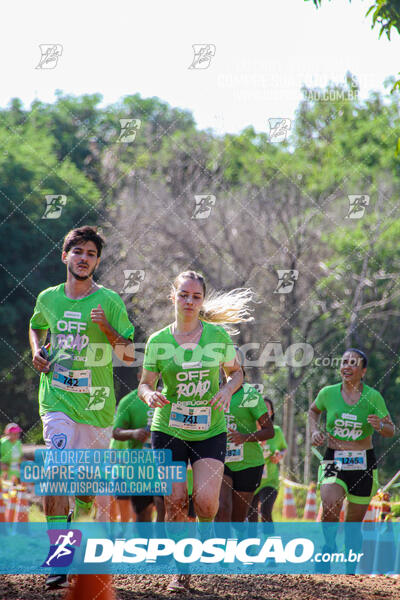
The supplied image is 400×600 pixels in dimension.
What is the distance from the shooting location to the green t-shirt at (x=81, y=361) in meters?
6.20

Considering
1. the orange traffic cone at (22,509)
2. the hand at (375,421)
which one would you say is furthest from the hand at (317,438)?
the orange traffic cone at (22,509)

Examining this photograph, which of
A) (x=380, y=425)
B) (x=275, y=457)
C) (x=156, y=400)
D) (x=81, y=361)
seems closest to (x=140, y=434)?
(x=275, y=457)

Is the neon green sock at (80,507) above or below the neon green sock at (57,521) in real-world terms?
above

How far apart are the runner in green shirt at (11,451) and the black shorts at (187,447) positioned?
7.54 m

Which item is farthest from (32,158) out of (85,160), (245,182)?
(245,182)

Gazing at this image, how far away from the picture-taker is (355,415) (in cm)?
784

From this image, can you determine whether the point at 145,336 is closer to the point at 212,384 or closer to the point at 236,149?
the point at 236,149

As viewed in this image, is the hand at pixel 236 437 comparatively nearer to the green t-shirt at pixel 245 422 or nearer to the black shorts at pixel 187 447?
the green t-shirt at pixel 245 422

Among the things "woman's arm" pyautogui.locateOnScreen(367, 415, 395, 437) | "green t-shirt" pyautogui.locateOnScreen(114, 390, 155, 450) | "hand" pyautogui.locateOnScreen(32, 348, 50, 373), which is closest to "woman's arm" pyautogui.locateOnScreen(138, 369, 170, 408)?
"hand" pyautogui.locateOnScreen(32, 348, 50, 373)

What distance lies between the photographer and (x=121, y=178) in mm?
20984

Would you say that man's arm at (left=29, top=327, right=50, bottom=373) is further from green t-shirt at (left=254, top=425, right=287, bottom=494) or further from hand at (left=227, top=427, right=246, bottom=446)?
green t-shirt at (left=254, top=425, right=287, bottom=494)

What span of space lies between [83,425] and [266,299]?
1355cm

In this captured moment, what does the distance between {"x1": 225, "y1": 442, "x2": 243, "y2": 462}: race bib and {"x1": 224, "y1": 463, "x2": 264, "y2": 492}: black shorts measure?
10 centimetres

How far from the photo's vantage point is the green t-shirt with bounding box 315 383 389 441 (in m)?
7.82
